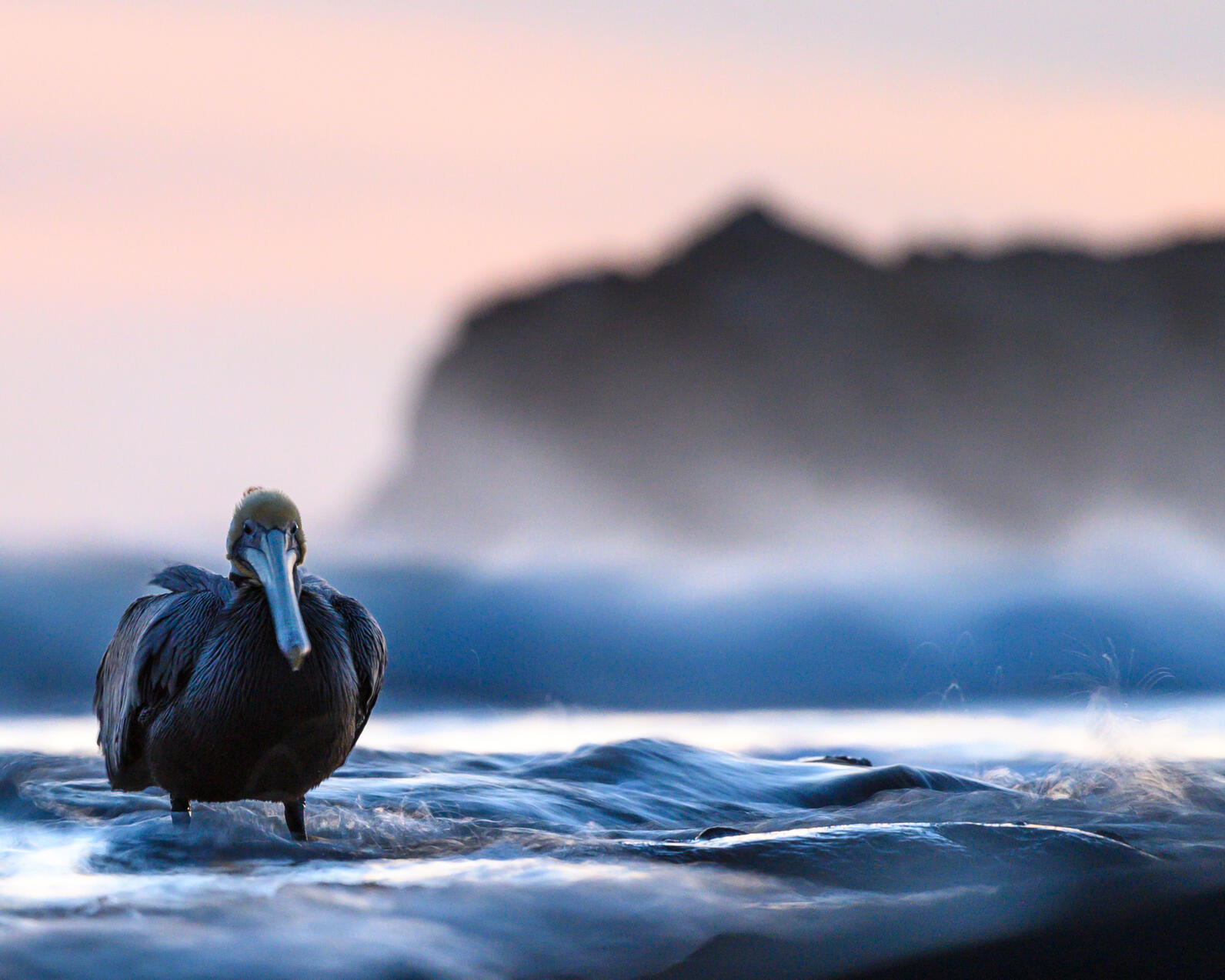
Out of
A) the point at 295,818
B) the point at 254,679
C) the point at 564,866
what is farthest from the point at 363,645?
the point at 564,866

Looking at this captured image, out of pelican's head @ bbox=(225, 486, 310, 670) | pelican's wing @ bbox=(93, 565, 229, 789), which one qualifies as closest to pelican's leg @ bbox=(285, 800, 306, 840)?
pelican's wing @ bbox=(93, 565, 229, 789)

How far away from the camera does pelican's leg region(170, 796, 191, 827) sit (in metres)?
8.31

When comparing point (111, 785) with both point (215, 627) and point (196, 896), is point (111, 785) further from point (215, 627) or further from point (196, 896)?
point (196, 896)

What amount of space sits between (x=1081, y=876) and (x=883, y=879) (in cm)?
94

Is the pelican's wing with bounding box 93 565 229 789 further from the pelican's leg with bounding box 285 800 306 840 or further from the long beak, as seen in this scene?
the pelican's leg with bounding box 285 800 306 840

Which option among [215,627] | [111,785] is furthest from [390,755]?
[215,627]

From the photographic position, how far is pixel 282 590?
7535 millimetres

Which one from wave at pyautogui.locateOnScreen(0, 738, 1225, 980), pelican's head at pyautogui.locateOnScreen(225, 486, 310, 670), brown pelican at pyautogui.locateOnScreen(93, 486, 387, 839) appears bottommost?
wave at pyautogui.locateOnScreen(0, 738, 1225, 980)

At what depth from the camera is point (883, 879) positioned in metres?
6.81

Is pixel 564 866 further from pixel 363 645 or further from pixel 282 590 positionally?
pixel 282 590

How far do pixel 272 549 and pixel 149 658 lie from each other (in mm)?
1218

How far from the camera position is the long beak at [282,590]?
7.29 metres

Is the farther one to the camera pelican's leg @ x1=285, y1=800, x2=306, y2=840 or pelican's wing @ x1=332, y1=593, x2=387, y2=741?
pelican's leg @ x1=285, y1=800, x2=306, y2=840

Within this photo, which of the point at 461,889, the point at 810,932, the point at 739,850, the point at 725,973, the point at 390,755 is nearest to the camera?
the point at 725,973
